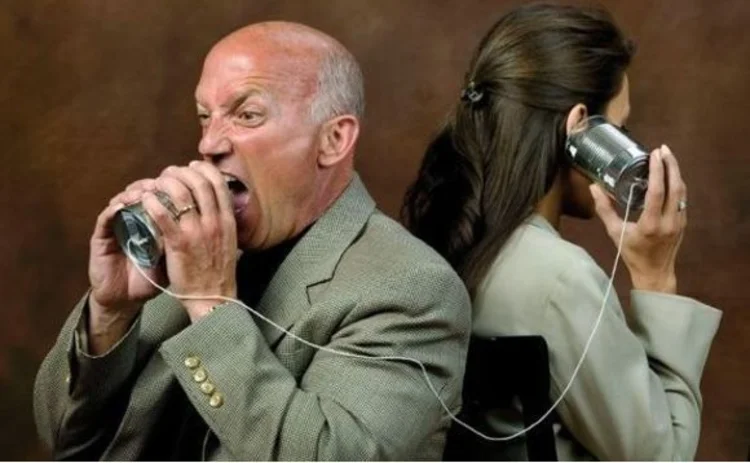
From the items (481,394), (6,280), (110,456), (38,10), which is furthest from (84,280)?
(481,394)

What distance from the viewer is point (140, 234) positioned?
1760mm

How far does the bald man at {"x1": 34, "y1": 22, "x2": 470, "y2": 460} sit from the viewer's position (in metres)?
1.70

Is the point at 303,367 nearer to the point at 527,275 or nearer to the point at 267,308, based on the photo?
the point at 267,308

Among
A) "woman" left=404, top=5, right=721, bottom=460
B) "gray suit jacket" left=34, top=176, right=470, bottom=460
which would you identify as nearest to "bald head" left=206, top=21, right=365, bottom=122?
"gray suit jacket" left=34, top=176, right=470, bottom=460

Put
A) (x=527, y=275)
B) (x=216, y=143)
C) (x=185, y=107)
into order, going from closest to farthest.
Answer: (x=216, y=143) → (x=527, y=275) → (x=185, y=107)

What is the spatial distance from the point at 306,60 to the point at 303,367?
0.33 meters

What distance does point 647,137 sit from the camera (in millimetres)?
2684

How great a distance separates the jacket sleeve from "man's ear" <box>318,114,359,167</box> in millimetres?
274

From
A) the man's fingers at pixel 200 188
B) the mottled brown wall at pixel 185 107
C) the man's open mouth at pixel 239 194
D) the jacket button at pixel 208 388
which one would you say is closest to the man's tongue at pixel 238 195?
the man's open mouth at pixel 239 194

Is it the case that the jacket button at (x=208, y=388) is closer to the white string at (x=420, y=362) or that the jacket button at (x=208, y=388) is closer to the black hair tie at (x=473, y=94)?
the white string at (x=420, y=362)

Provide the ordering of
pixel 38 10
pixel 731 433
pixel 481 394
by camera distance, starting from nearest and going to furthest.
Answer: pixel 481 394
pixel 38 10
pixel 731 433

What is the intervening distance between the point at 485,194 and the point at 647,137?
2.45ft

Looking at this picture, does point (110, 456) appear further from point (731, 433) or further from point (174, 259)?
point (731, 433)

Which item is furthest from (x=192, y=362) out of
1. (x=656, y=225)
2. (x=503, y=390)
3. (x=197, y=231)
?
(x=656, y=225)
